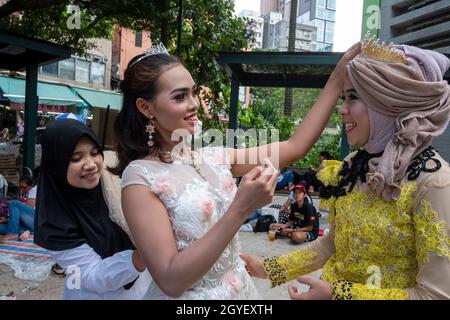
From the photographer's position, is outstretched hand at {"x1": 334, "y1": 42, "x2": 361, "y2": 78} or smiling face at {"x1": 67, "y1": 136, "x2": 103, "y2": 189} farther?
smiling face at {"x1": 67, "y1": 136, "x2": 103, "y2": 189}

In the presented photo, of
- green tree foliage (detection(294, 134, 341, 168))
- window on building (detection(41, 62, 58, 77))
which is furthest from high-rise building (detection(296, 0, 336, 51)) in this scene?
green tree foliage (detection(294, 134, 341, 168))

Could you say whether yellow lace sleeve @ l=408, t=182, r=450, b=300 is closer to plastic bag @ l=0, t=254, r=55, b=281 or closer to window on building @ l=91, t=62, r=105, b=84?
plastic bag @ l=0, t=254, r=55, b=281

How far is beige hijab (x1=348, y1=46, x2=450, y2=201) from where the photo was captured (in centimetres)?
130

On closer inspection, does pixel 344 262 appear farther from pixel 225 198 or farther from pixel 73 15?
pixel 73 15

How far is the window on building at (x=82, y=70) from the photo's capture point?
70.6 feet

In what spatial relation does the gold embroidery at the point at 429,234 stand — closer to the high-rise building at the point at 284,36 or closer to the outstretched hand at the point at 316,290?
the outstretched hand at the point at 316,290

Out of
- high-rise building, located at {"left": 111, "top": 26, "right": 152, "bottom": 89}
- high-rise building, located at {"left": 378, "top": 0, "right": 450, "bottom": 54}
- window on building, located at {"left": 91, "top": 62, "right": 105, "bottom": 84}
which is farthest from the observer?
high-rise building, located at {"left": 378, "top": 0, "right": 450, "bottom": 54}

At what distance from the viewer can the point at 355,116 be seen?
4.73 feet

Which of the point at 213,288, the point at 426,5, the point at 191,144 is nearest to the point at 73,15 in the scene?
the point at 191,144

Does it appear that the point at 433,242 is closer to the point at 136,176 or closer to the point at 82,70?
the point at 136,176

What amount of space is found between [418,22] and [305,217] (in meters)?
28.4

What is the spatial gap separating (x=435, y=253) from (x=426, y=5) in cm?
3213

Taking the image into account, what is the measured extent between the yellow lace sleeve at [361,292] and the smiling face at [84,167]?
4.01ft

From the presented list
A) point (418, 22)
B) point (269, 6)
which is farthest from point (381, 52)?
point (269, 6)
